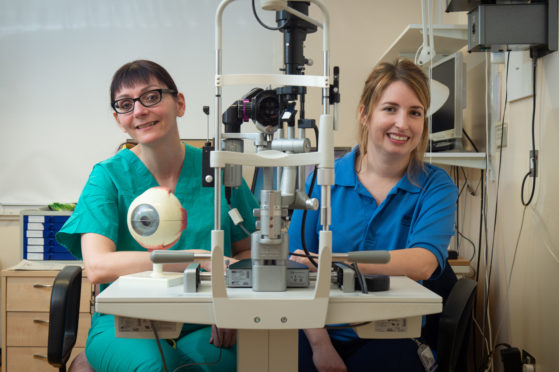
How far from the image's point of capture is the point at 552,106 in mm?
1622

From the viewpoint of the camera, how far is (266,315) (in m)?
0.89

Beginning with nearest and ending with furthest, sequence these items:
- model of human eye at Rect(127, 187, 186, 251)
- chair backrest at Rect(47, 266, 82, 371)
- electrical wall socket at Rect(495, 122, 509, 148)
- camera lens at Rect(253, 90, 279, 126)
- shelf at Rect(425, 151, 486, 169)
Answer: camera lens at Rect(253, 90, 279, 126)
model of human eye at Rect(127, 187, 186, 251)
chair backrest at Rect(47, 266, 82, 371)
electrical wall socket at Rect(495, 122, 509, 148)
shelf at Rect(425, 151, 486, 169)

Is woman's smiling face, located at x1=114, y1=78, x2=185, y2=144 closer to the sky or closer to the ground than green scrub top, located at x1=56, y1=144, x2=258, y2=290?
closer to the sky

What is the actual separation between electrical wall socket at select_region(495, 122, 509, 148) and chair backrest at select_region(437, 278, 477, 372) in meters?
0.99

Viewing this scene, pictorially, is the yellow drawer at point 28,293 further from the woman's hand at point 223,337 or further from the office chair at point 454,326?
the office chair at point 454,326

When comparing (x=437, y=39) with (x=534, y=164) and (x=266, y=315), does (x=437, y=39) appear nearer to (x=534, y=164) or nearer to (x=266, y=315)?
(x=534, y=164)

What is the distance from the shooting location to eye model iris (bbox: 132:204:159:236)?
3.71 feet

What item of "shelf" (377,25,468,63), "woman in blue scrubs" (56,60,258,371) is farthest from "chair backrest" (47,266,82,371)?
"shelf" (377,25,468,63)

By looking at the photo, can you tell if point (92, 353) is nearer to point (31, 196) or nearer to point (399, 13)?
point (31, 196)

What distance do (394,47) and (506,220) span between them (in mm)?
1126

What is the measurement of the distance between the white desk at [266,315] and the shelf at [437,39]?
163 cm

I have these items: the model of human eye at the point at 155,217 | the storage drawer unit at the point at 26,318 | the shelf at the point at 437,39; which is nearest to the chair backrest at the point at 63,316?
the model of human eye at the point at 155,217

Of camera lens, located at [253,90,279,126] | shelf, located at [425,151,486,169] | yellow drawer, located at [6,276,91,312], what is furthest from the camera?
yellow drawer, located at [6,276,91,312]

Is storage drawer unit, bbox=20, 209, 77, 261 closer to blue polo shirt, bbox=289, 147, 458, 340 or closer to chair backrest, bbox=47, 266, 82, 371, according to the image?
chair backrest, bbox=47, 266, 82, 371
